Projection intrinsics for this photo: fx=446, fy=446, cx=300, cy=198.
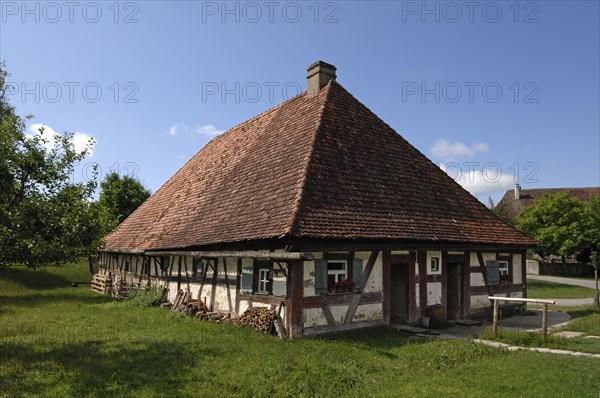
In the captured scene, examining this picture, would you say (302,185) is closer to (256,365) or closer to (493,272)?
(256,365)

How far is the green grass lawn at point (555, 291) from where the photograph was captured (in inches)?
963

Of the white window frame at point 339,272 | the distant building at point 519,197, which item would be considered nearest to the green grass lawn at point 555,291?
the white window frame at point 339,272

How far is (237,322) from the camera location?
487 inches

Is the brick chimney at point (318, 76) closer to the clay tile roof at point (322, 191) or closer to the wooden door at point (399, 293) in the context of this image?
the clay tile roof at point (322, 191)

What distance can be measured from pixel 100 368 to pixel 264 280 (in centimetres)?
472

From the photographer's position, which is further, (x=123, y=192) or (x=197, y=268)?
(x=123, y=192)

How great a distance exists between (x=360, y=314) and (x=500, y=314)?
21.4ft

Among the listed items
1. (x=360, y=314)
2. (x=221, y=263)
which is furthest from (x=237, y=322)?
(x=360, y=314)

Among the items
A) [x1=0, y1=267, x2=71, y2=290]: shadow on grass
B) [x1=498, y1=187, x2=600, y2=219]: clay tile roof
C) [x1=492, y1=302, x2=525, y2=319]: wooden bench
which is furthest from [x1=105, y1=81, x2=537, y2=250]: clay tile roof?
[x1=498, y1=187, x2=600, y2=219]: clay tile roof

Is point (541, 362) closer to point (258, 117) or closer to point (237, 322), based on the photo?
point (237, 322)

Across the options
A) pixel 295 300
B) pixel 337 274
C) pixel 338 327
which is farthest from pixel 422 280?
pixel 295 300

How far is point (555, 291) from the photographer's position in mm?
26547

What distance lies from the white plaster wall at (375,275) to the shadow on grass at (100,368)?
4702 millimetres

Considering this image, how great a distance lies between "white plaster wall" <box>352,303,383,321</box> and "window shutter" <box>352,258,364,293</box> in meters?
0.51
